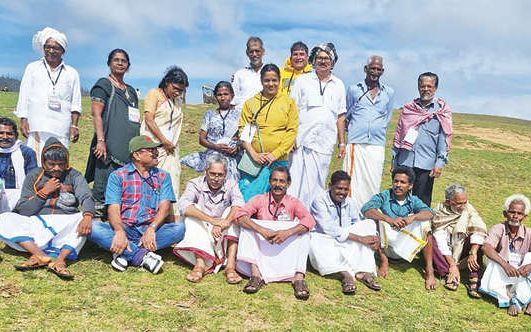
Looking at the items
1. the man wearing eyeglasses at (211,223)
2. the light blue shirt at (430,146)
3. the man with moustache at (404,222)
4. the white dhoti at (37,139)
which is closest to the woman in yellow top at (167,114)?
the man wearing eyeglasses at (211,223)

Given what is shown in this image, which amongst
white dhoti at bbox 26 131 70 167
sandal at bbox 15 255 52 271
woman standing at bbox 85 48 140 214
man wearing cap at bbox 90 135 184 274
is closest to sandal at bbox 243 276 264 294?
man wearing cap at bbox 90 135 184 274

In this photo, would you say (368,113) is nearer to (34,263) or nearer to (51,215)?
(51,215)

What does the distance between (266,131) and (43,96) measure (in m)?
2.82

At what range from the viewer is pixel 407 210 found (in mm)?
5879

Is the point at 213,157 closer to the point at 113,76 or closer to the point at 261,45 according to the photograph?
the point at 113,76

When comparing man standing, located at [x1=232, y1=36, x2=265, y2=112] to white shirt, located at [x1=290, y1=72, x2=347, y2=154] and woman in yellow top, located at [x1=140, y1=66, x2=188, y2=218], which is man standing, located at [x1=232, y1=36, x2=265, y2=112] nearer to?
white shirt, located at [x1=290, y1=72, x2=347, y2=154]

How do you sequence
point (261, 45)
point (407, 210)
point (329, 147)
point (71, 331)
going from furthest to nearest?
1. point (261, 45)
2. point (329, 147)
3. point (407, 210)
4. point (71, 331)

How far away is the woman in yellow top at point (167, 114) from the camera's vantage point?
594cm

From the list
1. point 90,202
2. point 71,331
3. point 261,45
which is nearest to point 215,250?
point 90,202

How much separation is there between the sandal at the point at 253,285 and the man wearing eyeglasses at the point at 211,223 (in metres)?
0.21

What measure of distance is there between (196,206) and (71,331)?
6.60ft

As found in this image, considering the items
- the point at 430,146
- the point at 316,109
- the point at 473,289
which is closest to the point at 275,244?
the point at 316,109

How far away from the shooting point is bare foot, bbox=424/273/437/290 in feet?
18.2

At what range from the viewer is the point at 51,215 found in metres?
5.02
